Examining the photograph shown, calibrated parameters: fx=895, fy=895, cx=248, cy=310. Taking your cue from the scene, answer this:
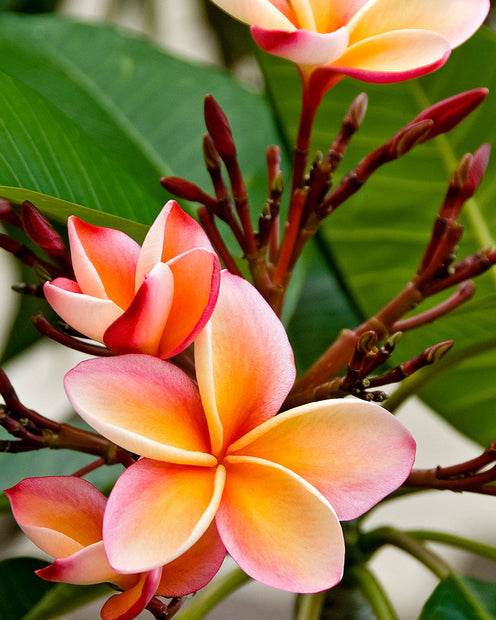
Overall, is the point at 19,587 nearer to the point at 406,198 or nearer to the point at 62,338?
the point at 62,338

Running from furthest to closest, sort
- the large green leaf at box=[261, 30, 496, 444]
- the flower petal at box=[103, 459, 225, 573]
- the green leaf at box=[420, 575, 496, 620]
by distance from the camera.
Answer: the large green leaf at box=[261, 30, 496, 444]
the green leaf at box=[420, 575, 496, 620]
the flower petal at box=[103, 459, 225, 573]

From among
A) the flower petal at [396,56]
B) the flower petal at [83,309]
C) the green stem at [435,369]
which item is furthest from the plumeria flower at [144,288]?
the green stem at [435,369]

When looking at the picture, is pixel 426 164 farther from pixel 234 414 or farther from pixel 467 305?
pixel 234 414

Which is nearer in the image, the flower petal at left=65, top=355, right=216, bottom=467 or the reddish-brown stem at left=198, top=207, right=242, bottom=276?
the flower petal at left=65, top=355, right=216, bottom=467

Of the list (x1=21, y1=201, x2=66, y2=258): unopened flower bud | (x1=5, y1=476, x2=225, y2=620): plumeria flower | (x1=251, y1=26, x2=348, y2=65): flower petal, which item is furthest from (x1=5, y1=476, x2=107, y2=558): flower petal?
(x1=251, y1=26, x2=348, y2=65): flower petal

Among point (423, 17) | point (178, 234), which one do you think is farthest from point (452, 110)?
point (178, 234)

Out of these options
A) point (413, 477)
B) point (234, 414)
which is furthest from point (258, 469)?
point (413, 477)

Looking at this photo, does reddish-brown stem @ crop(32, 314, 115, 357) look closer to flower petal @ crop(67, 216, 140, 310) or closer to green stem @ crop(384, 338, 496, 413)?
flower petal @ crop(67, 216, 140, 310)

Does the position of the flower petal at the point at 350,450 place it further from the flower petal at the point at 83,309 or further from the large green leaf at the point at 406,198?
the large green leaf at the point at 406,198
